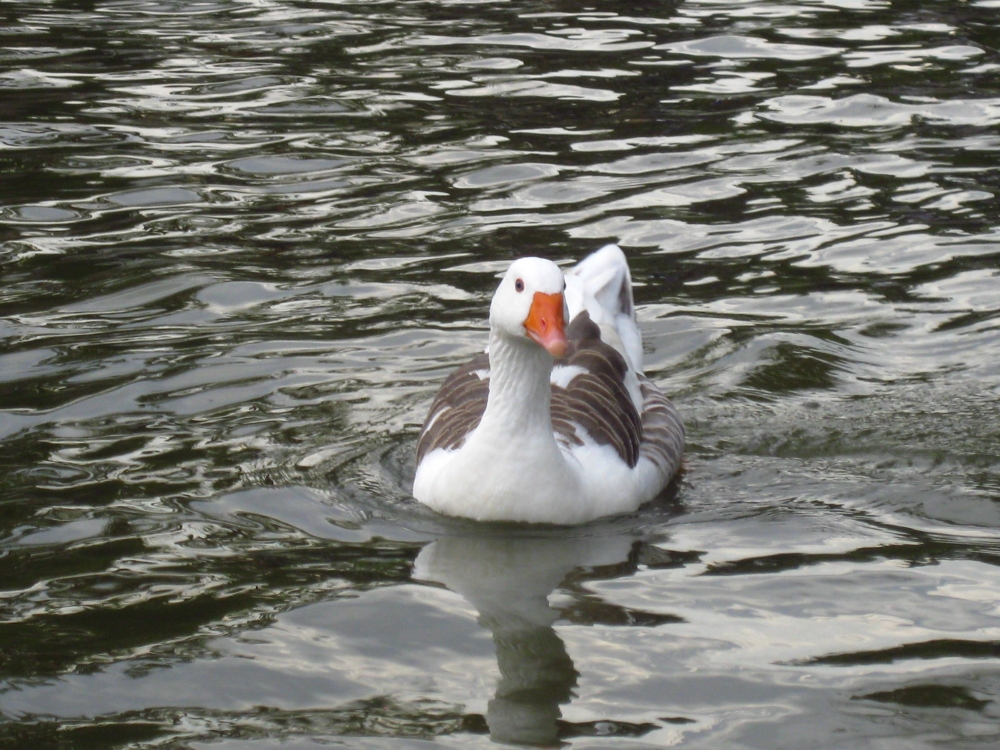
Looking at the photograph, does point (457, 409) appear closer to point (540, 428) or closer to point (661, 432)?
point (540, 428)

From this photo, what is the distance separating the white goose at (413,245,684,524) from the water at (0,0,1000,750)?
0.59ft

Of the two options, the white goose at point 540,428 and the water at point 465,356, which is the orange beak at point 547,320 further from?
the water at point 465,356

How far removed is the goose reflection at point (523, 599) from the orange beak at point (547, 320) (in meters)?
0.96

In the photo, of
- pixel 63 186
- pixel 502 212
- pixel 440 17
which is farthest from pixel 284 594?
pixel 440 17

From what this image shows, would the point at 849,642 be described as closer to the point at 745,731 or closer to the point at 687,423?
the point at 745,731

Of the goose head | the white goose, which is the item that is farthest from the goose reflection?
the goose head

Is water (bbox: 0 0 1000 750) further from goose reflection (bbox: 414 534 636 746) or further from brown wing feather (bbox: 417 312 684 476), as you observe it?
brown wing feather (bbox: 417 312 684 476)

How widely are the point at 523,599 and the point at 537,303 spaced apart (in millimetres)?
1311

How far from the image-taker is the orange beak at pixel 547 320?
6.45 m

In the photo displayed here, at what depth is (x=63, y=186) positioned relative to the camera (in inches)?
479

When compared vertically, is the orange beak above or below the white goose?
above

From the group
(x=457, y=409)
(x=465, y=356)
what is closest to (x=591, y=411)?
(x=457, y=409)

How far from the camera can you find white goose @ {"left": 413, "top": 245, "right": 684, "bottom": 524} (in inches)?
261

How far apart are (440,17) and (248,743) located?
13249 millimetres
